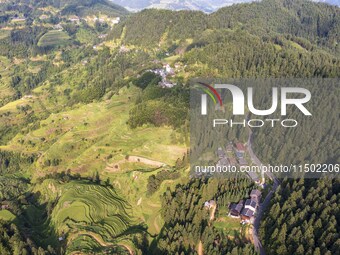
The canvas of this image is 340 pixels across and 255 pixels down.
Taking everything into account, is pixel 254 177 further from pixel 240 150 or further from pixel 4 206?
pixel 4 206

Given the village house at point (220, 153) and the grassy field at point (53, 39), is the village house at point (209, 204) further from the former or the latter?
the grassy field at point (53, 39)

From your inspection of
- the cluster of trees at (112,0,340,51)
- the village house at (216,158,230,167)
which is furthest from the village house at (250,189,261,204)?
the cluster of trees at (112,0,340,51)

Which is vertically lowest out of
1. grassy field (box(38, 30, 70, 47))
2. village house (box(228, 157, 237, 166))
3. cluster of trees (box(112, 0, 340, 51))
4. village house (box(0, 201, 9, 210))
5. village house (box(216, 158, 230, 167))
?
village house (box(0, 201, 9, 210))

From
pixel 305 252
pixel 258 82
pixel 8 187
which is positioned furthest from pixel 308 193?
pixel 8 187

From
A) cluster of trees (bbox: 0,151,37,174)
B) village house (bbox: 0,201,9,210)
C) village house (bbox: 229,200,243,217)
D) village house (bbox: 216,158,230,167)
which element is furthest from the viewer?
cluster of trees (bbox: 0,151,37,174)

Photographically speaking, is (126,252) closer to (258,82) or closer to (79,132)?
(79,132)

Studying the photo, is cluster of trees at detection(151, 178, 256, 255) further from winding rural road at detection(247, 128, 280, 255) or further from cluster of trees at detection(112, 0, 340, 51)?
cluster of trees at detection(112, 0, 340, 51)

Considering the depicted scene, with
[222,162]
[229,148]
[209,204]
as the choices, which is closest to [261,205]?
[209,204]
